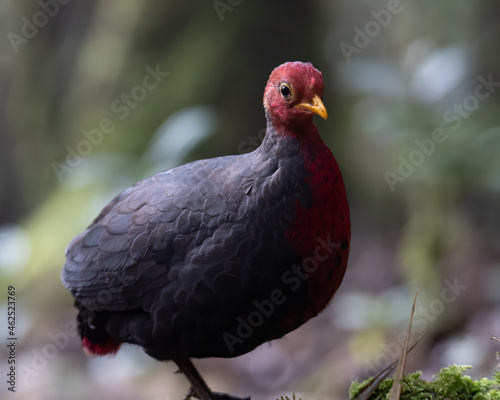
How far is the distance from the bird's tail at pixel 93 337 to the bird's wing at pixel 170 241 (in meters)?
0.17

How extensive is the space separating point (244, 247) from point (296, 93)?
744 millimetres

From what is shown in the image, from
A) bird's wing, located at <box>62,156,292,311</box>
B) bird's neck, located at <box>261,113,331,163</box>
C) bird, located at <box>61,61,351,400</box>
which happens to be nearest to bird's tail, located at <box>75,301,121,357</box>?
bird's wing, located at <box>62,156,292,311</box>

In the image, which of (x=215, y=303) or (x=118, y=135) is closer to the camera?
(x=215, y=303)

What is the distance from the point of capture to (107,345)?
3629 millimetres

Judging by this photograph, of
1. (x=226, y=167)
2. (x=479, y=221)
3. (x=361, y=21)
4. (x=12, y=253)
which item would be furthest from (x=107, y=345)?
(x=361, y=21)

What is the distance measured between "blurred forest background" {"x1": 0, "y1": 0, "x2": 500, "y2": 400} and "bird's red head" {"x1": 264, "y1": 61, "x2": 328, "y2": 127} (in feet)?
Result: 7.10

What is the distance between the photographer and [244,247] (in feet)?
9.30

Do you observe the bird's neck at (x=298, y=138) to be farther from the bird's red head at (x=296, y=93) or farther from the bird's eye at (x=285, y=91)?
the bird's eye at (x=285, y=91)

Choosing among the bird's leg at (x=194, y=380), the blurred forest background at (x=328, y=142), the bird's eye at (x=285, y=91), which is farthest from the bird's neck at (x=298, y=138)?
the blurred forest background at (x=328, y=142)

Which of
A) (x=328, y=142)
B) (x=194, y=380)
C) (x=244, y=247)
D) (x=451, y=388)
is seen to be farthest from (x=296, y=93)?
(x=328, y=142)

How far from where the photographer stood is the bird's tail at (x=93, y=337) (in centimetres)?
349

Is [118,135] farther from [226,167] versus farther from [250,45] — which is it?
[226,167]

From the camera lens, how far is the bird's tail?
3490 millimetres

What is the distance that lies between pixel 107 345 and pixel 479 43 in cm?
473
